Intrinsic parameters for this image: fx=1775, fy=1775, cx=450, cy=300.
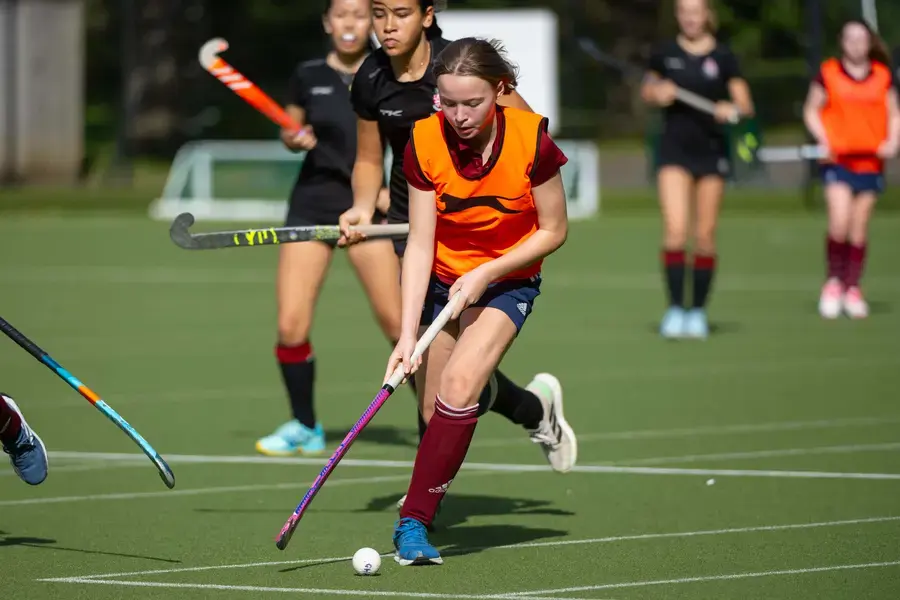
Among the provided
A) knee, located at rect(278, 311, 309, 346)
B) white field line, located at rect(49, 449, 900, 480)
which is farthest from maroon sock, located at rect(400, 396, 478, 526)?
knee, located at rect(278, 311, 309, 346)

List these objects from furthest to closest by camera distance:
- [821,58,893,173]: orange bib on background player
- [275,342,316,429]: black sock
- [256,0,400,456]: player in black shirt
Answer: [821,58,893,173]: orange bib on background player
[275,342,316,429]: black sock
[256,0,400,456]: player in black shirt

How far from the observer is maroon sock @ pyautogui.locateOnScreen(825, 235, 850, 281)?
44.8 feet

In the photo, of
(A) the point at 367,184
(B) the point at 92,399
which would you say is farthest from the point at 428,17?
(B) the point at 92,399

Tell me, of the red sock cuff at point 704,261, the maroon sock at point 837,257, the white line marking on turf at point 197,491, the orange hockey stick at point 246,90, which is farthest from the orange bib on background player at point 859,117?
the white line marking on turf at point 197,491

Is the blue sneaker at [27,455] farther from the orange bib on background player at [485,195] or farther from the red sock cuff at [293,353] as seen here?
the red sock cuff at [293,353]

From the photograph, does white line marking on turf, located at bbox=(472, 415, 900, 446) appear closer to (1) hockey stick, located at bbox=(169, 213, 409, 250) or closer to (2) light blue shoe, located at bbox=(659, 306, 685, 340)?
(1) hockey stick, located at bbox=(169, 213, 409, 250)

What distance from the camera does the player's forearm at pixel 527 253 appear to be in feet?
19.3

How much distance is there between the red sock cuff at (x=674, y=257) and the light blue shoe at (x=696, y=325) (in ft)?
1.18

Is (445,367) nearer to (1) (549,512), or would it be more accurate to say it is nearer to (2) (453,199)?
(2) (453,199)

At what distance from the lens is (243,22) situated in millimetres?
38656

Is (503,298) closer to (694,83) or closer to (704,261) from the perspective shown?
(704,261)

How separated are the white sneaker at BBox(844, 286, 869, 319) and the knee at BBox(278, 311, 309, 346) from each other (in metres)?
6.44

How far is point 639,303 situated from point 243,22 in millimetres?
25330

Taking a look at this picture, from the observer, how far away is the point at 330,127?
8.41m
